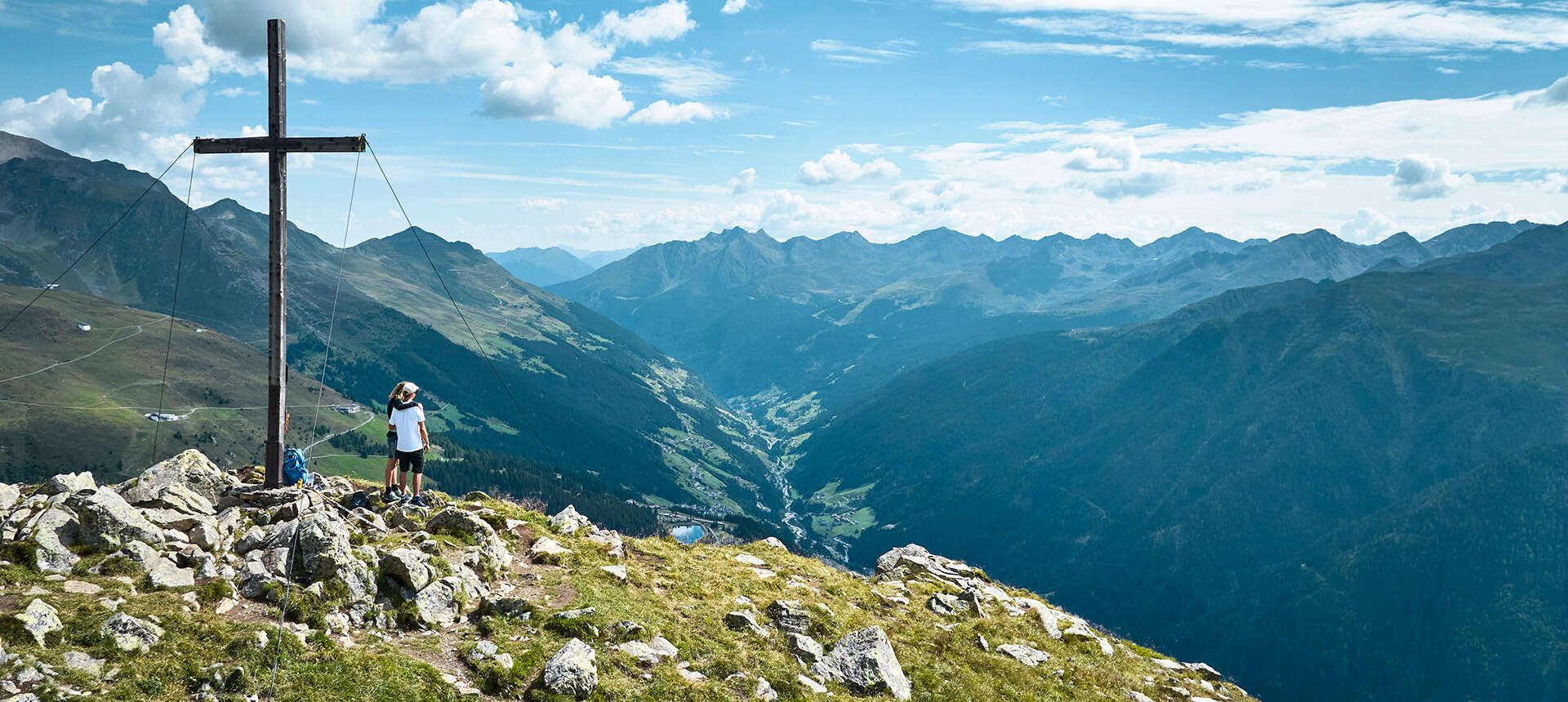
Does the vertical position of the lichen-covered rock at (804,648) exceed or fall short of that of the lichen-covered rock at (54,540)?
it falls short

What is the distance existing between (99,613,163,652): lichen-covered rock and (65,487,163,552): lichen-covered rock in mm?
3511

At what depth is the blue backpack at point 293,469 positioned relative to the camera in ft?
78.3

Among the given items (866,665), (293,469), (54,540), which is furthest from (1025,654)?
(54,540)

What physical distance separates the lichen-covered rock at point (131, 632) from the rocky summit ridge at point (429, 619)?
0.03 m

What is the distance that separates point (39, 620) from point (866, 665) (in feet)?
52.7

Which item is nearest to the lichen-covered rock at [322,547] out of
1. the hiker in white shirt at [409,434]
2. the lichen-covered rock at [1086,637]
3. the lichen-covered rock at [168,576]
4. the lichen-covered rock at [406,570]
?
the lichen-covered rock at [406,570]

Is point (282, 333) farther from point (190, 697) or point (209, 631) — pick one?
point (190, 697)

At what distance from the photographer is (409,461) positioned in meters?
25.2

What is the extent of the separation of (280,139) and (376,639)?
14628 mm

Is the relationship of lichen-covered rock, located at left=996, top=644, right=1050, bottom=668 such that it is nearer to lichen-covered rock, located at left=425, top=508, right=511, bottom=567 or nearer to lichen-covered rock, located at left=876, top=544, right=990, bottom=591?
lichen-covered rock, located at left=876, top=544, right=990, bottom=591

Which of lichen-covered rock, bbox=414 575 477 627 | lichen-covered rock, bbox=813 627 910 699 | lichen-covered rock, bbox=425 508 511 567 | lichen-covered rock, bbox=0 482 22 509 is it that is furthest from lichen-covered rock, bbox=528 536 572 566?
lichen-covered rock, bbox=0 482 22 509

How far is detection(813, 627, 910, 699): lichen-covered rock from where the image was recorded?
18484 mm

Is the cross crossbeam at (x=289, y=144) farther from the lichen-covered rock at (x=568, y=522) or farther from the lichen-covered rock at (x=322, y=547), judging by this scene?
the lichen-covered rock at (x=568, y=522)

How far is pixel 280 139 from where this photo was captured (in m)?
22.1
